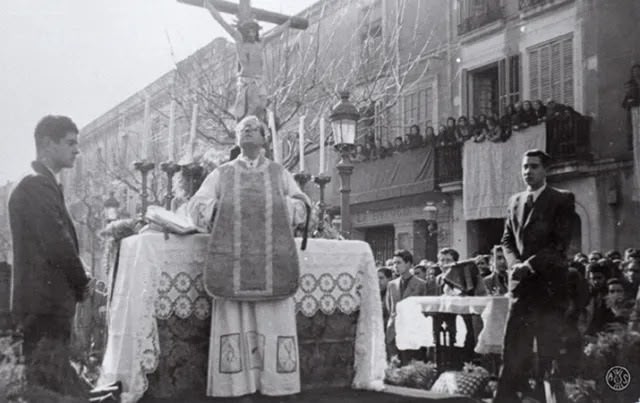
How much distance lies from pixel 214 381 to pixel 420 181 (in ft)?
42.8

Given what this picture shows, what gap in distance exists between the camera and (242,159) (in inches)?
202

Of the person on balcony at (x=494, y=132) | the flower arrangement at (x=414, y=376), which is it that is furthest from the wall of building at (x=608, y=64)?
the flower arrangement at (x=414, y=376)

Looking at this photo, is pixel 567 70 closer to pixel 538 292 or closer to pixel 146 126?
pixel 538 292

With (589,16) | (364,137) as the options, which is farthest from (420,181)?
(589,16)

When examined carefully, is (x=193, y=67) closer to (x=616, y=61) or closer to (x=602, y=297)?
(x=616, y=61)

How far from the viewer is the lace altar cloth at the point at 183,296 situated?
457 cm

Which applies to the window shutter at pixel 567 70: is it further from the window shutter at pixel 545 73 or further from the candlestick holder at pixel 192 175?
the candlestick holder at pixel 192 175

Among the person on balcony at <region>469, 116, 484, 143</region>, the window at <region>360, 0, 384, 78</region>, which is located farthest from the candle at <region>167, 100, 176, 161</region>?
the window at <region>360, 0, 384, 78</region>

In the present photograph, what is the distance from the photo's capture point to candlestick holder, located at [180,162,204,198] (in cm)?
548

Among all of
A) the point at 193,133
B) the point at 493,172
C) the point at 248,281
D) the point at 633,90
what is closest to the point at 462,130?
the point at 493,172

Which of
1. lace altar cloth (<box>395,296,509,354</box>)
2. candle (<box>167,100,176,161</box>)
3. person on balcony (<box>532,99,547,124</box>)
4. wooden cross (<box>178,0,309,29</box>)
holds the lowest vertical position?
lace altar cloth (<box>395,296,509,354</box>)

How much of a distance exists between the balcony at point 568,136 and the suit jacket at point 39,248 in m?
11.6

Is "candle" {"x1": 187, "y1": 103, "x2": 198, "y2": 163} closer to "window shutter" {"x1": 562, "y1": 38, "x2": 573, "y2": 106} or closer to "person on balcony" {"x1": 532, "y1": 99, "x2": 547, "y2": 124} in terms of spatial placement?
"person on balcony" {"x1": 532, "y1": 99, "x2": 547, "y2": 124}

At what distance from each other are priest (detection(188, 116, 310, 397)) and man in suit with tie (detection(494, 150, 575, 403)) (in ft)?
Result: 4.81
